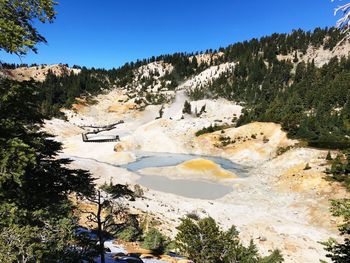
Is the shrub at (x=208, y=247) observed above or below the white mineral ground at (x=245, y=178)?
below

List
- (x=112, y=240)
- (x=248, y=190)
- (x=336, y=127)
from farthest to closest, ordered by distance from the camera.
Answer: (x=336, y=127)
(x=248, y=190)
(x=112, y=240)

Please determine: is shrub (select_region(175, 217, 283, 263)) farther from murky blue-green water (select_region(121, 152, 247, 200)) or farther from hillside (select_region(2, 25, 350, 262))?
murky blue-green water (select_region(121, 152, 247, 200))

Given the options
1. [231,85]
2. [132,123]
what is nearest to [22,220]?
[132,123]

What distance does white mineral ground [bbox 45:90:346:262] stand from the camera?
34500mm

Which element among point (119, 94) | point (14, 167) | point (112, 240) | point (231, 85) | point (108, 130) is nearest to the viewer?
point (14, 167)

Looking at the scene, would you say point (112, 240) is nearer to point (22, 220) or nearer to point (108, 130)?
point (22, 220)

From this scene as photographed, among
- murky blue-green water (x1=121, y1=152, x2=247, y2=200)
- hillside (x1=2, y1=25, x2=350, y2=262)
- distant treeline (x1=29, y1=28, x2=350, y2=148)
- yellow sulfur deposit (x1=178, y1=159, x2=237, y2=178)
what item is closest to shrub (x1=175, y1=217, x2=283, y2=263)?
hillside (x1=2, y1=25, x2=350, y2=262)

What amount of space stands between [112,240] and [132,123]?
10277cm

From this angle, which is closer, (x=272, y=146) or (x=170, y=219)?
(x=170, y=219)

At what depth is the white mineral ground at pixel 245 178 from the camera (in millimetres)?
34500

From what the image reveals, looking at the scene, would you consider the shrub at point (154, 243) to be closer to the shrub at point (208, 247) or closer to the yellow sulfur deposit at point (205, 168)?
the shrub at point (208, 247)

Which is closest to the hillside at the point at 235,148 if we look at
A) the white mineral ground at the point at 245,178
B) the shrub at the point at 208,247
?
the white mineral ground at the point at 245,178

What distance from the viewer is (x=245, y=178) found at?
58.1 m

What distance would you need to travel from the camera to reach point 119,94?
17838cm
